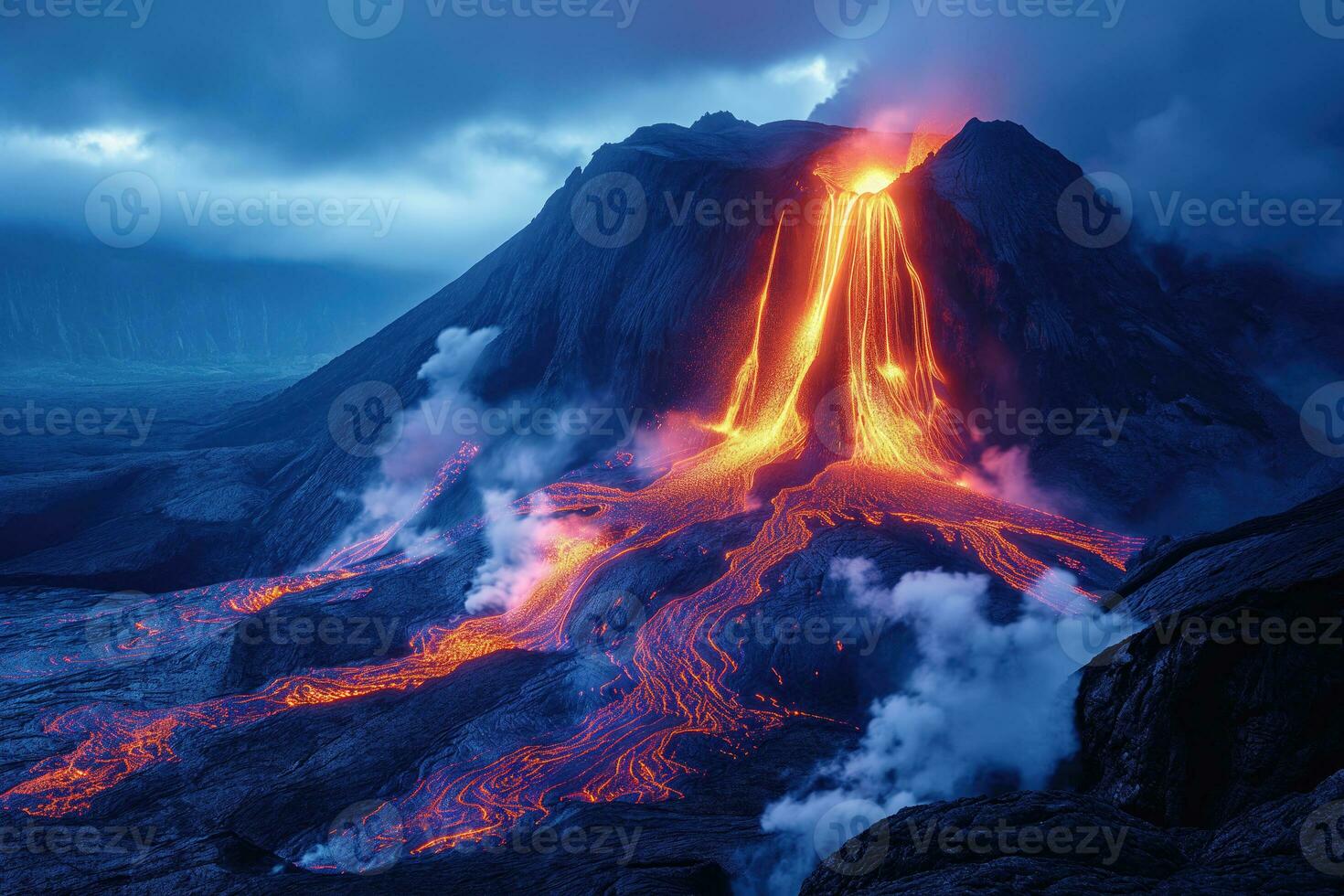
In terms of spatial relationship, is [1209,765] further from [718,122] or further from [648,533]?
[718,122]

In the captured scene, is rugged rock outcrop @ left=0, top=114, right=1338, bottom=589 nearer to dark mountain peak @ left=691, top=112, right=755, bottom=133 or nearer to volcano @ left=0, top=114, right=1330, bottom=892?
volcano @ left=0, top=114, right=1330, bottom=892

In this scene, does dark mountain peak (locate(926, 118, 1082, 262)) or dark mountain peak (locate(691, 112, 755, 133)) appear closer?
dark mountain peak (locate(926, 118, 1082, 262))

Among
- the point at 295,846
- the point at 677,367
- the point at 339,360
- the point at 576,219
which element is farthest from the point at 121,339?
the point at 295,846

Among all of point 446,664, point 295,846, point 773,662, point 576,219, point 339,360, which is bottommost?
point 295,846

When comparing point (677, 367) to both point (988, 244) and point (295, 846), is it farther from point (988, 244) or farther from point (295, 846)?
point (295, 846)

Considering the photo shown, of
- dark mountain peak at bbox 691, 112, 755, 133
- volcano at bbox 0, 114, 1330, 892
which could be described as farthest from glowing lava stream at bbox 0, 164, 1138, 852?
dark mountain peak at bbox 691, 112, 755, 133

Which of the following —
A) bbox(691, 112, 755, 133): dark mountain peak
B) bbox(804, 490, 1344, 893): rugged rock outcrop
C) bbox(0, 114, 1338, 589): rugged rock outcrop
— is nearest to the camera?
bbox(804, 490, 1344, 893): rugged rock outcrop

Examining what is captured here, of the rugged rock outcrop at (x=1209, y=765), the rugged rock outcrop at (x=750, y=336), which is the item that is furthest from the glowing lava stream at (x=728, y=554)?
the rugged rock outcrop at (x=1209, y=765)
